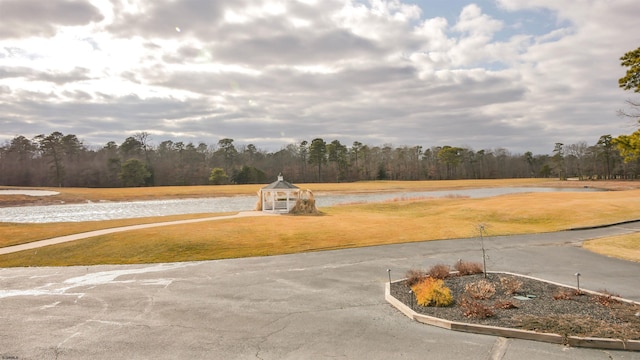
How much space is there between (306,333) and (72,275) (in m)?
13.1

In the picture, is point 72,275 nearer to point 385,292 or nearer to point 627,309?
point 385,292

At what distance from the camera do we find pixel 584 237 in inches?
1043

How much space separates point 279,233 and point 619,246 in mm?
21021

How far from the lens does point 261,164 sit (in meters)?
154

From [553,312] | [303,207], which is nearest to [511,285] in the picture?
[553,312]

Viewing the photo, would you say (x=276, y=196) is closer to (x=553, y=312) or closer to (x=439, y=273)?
(x=439, y=273)

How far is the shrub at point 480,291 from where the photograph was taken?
1306 cm

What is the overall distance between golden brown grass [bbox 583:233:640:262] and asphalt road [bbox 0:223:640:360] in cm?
128

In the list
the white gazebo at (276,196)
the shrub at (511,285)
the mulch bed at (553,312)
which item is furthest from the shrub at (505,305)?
the white gazebo at (276,196)

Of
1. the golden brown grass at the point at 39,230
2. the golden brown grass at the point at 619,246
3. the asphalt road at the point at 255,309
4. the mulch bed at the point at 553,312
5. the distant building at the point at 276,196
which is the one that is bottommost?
the golden brown grass at the point at 619,246

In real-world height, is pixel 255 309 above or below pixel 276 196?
below

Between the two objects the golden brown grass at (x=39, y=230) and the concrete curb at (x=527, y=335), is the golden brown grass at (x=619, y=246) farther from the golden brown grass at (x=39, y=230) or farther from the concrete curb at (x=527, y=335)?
the golden brown grass at (x=39, y=230)

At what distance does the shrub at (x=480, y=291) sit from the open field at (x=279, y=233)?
37.5 feet

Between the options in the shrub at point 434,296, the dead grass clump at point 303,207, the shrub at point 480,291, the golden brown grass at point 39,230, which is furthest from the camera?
the dead grass clump at point 303,207
